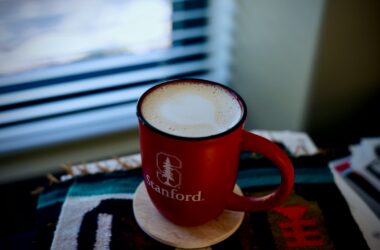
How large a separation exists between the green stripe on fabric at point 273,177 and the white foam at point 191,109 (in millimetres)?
171

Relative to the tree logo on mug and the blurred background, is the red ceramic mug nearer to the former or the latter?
the tree logo on mug

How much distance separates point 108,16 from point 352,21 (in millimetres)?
611

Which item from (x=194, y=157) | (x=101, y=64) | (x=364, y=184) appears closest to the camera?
(x=194, y=157)

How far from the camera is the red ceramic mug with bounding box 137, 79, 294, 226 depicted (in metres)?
0.46

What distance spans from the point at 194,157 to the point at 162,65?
0.83 metres

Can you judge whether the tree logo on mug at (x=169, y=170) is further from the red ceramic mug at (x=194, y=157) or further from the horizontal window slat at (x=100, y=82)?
the horizontal window slat at (x=100, y=82)

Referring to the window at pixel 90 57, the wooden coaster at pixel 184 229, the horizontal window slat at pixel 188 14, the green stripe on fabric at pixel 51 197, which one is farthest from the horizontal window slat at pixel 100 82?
the wooden coaster at pixel 184 229


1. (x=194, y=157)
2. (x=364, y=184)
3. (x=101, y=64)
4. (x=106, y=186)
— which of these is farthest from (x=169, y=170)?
(x=101, y=64)

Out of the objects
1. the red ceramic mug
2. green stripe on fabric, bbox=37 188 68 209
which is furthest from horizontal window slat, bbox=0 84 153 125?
the red ceramic mug

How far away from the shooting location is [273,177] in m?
0.66

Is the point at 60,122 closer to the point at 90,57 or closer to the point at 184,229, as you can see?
the point at 90,57

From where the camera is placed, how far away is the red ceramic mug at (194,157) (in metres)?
0.46

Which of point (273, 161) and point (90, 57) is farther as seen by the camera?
point (90, 57)

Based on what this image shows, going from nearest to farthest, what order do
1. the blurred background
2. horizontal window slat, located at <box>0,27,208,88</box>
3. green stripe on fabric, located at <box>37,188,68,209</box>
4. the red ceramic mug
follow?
the red ceramic mug, green stripe on fabric, located at <box>37,188,68,209</box>, the blurred background, horizontal window slat, located at <box>0,27,208,88</box>
